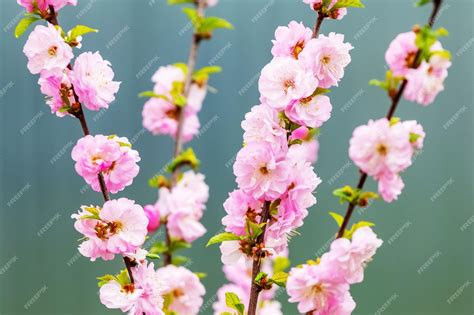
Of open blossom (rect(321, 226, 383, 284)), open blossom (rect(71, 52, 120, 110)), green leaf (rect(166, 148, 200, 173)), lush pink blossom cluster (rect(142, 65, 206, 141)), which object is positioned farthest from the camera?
lush pink blossom cluster (rect(142, 65, 206, 141))

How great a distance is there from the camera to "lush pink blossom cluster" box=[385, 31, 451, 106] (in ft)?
3.21

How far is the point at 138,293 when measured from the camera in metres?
1.04

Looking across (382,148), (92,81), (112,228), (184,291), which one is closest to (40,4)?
(92,81)

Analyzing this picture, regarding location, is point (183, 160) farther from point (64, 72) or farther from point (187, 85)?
point (64, 72)

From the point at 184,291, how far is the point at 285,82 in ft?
2.31

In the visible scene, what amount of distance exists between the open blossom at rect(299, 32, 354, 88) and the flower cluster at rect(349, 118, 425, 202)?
0.32ft

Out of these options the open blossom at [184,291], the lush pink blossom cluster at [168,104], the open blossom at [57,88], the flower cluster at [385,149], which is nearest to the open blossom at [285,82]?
the flower cluster at [385,149]

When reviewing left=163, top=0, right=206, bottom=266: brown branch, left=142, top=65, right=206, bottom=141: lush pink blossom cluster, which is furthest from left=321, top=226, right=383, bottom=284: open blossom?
left=142, top=65, right=206, bottom=141: lush pink blossom cluster

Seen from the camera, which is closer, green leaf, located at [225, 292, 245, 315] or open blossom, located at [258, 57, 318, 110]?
open blossom, located at [258, 57, 318, 110]

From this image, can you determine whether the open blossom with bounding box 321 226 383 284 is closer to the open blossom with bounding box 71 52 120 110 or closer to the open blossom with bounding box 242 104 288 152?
the open blossom with bounding box 242 104 288 152

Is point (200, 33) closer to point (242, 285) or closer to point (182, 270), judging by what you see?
point (182, 270)

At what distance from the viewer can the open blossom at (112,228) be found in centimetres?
103

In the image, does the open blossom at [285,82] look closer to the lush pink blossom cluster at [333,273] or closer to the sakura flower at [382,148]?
the sakura flower at [382,148]

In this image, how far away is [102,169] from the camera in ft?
3.39
